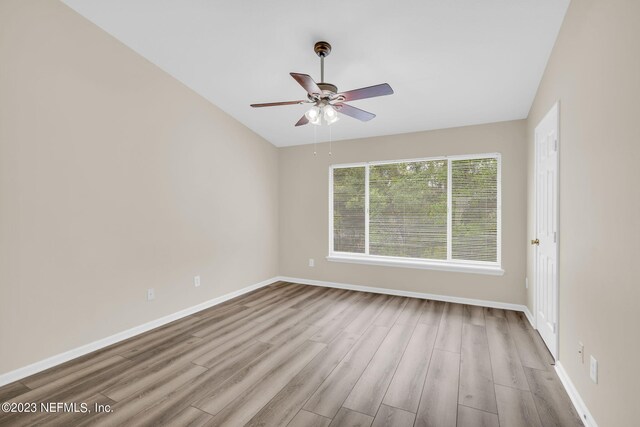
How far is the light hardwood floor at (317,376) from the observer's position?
1901mm

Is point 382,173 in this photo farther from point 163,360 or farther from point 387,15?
point 163,360

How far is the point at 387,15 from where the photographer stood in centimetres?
238

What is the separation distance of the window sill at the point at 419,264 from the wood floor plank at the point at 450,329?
1.67 feet

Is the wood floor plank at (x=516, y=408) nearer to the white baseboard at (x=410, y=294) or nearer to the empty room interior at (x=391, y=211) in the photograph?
the empty room interior at (x=391, y=211)

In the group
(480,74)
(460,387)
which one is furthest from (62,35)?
(460,387)

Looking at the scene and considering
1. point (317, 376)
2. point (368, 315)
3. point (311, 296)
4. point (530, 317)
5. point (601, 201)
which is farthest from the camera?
point (311, 296)

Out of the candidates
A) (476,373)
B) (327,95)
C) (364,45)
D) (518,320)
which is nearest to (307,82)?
(327,95)

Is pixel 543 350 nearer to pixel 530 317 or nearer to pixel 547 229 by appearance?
pixel 530 317

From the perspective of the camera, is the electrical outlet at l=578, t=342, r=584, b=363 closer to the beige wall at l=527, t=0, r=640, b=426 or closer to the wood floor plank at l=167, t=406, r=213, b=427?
the beige wall at l=527, t=0, r=640, b=426

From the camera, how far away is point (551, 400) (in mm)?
2049

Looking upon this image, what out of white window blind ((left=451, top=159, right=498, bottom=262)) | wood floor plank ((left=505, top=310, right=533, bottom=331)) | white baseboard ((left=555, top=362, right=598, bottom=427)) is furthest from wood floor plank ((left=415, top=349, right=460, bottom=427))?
white window blind ((left=451, top=159, right=498, bottom=262))

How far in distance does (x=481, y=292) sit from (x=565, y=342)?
1.72m

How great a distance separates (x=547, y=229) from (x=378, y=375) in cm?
204

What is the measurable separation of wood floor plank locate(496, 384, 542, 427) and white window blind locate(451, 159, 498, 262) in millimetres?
2221
